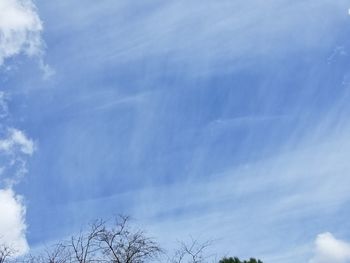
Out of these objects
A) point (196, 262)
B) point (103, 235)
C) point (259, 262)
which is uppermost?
point (103, 235)

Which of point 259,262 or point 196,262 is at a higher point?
point 196,262

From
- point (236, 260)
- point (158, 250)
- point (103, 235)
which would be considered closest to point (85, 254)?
point (103, 235)

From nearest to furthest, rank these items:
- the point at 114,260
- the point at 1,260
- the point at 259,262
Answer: the point at 259,262, the point at 114,260, the point at 1,260

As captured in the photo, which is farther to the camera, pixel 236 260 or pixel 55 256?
pixel 55 256

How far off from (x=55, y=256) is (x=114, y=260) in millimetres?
3619

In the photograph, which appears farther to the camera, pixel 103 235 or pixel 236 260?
pixel 103 235

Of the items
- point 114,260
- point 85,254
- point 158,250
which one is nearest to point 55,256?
point 85,254

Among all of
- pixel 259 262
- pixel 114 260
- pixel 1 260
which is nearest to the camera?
pixel 259 262

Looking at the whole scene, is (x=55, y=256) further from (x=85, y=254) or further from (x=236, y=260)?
(x=236, y=260)

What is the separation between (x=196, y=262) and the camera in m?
24.8

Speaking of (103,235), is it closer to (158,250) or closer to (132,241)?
(132,241)

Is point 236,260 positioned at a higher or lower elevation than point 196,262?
lower

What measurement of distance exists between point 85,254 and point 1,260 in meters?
5.36

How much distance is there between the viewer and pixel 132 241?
2323cm
